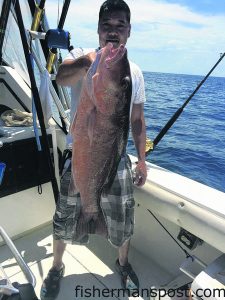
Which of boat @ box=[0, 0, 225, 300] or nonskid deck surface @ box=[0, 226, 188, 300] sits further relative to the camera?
nonskid deck surface @ box=[0, 226, 188, 300]

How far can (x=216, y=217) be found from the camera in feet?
7.55

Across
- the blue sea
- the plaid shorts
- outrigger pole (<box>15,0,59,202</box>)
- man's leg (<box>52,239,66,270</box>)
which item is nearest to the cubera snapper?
the plaid shorts

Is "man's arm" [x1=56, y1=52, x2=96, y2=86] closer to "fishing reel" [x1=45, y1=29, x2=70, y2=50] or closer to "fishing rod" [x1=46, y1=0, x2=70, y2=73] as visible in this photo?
"fishing reel" [x1=45, y1=29, x2=70, y2=50]

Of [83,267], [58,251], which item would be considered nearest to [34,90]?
[58,251]

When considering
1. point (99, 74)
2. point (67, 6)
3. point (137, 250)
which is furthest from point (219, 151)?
point (99, 74)

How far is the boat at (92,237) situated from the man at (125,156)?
0.13 meters

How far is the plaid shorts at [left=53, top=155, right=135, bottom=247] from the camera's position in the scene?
99.4 inches

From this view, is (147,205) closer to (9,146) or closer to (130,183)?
(130,183)

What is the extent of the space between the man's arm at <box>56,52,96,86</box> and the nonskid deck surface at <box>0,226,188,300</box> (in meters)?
1.87

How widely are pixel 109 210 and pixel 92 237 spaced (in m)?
1.09

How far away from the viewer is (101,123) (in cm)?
167

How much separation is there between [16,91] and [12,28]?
824 millimetres

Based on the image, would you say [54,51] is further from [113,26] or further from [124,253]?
[124,253]

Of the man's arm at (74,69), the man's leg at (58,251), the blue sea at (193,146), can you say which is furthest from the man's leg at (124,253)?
the blue sea at (193,146)
